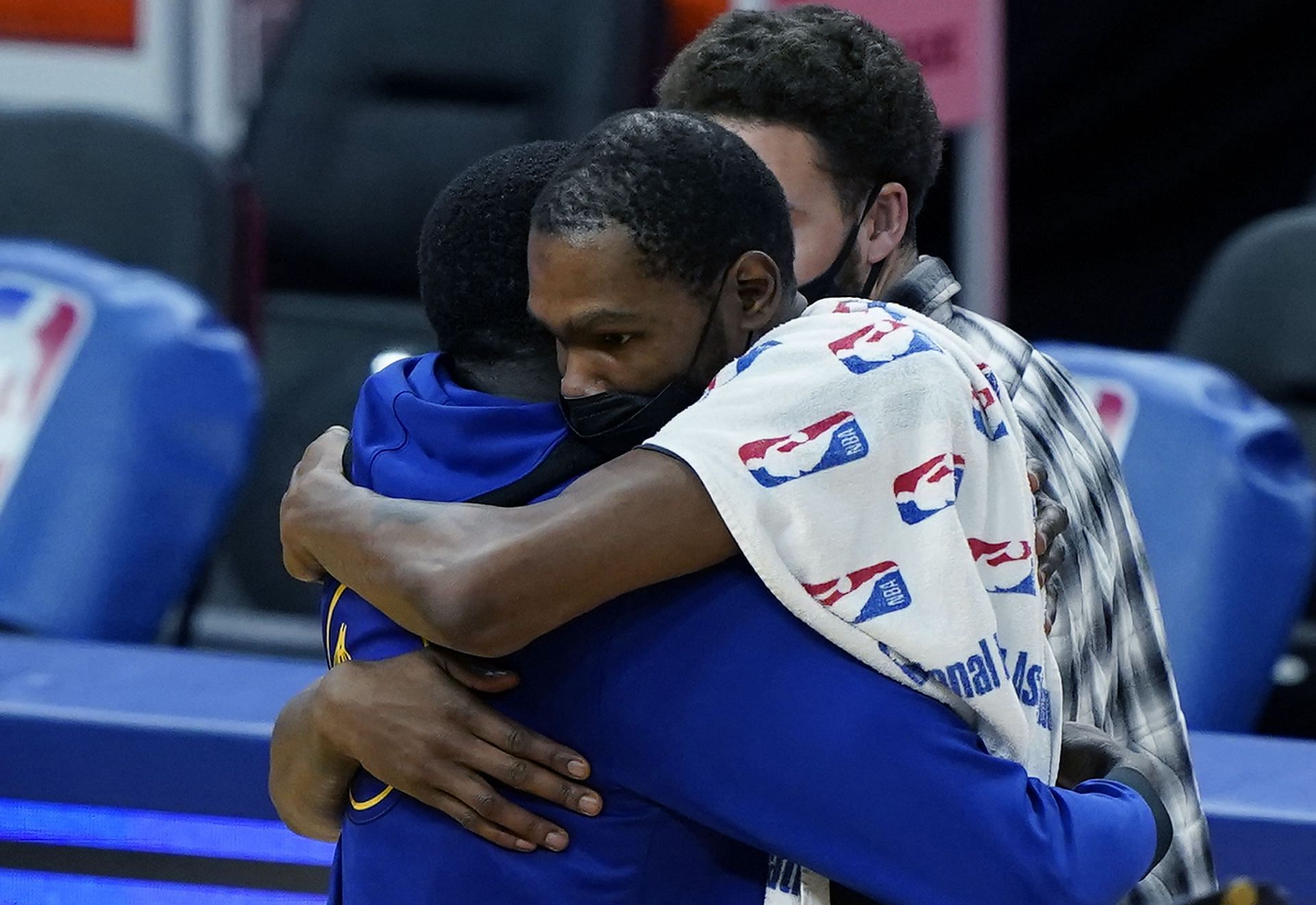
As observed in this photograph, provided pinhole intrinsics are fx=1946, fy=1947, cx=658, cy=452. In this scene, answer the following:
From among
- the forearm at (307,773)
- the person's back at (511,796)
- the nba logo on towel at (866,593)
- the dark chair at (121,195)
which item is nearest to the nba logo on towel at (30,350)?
the dark chair at (121,195)

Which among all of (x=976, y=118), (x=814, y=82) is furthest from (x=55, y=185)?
(x=814, y=82)

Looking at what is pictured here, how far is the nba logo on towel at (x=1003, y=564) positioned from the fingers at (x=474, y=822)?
0.23 m

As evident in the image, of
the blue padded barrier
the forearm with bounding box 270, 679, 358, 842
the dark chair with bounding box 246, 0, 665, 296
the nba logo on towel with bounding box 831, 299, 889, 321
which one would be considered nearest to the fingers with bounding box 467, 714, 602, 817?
the forearm with bounding box 270, 679, 358, 842

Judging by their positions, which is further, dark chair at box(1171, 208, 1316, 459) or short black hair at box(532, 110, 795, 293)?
dark chair at box(1171, 208, 1316, 459)

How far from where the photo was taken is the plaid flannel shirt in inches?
46.4

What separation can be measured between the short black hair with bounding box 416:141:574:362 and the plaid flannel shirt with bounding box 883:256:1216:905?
0.34 m

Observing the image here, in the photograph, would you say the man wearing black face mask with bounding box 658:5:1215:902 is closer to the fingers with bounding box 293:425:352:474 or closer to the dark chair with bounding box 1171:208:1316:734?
the fingers with bounding box 293:425:352:474

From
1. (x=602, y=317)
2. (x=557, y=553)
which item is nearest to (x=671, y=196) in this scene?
(x=602, y=317)

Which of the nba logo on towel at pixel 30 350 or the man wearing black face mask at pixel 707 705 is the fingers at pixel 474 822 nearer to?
the man wearing black face mask at pixel 707 705

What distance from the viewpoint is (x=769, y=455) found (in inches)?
33.8

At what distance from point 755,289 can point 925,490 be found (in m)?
0.13

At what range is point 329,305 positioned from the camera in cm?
353

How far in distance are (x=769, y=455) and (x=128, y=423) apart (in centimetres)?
159

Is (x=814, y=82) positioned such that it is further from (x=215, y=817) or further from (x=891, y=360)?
(x=215, y=817)
